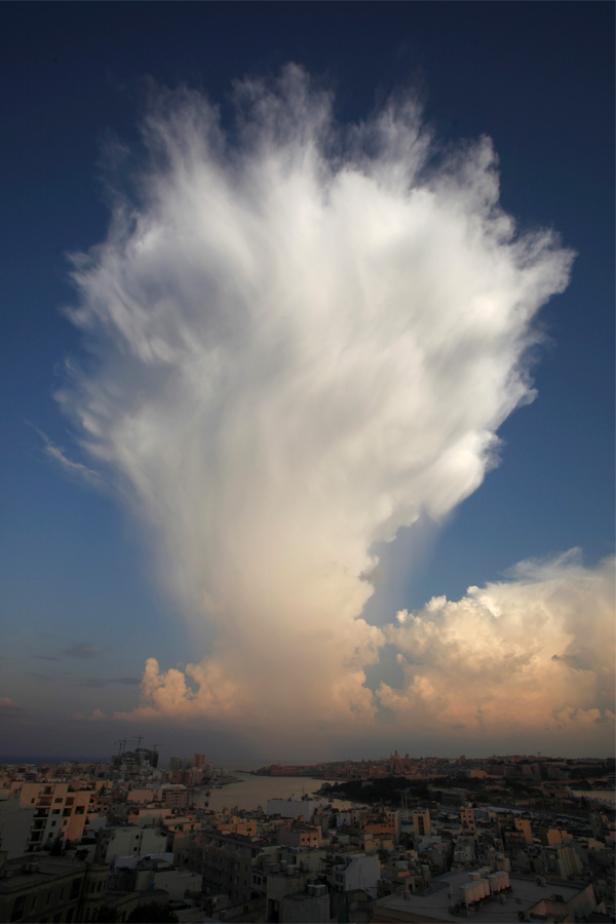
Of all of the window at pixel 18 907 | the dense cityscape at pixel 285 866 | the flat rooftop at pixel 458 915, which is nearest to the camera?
the window at pixel 18 907

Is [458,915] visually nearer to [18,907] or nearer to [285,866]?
[285,866]

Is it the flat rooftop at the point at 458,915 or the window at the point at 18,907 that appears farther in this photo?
the flat rooftop at the point at 458,915

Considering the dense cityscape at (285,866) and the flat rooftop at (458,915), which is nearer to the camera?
the flat rooftop at (458,915)

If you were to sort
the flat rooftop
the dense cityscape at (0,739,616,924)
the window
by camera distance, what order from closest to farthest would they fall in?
the window, the flat rooftop, the dense cityscape at (0,739,616,924)

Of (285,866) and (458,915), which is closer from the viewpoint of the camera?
(458,915)

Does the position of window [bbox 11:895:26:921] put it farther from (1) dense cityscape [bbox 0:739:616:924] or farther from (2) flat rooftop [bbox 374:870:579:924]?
(2) flat rooftop [bbox 374:870:579:924]

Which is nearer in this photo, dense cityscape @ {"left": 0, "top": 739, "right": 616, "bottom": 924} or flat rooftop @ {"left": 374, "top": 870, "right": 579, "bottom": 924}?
flat rooftop @ {"left": 374, "top": 870, "right": 579, "bottom": 924}

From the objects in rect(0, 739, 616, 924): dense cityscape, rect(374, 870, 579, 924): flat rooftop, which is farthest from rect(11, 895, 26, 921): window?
rect(374, 870, 579, 924): flat rooftop

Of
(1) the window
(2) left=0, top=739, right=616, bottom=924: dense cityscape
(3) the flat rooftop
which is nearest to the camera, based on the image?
(1) the window

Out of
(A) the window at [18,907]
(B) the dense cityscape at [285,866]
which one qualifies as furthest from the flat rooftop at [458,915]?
(A) the window at [18,907]

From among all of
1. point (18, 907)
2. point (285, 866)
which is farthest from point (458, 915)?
point (18, 907)

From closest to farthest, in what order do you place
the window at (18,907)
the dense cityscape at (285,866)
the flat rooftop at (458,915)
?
1. the window at (18,907)
2. the flat rooftop at (458,915)
3. the dense cityscape at (285,866)

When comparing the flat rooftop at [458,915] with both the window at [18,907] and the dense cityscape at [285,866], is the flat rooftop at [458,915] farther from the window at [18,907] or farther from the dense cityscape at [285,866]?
the window at [18,907]
